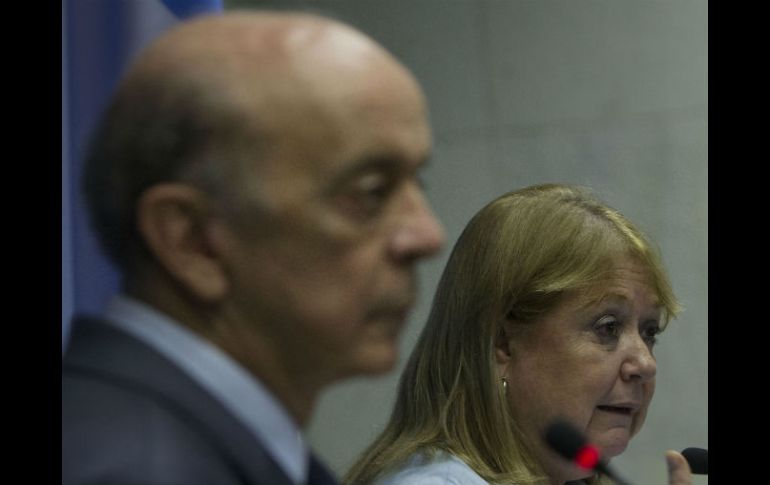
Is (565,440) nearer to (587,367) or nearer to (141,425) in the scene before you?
(141,425)

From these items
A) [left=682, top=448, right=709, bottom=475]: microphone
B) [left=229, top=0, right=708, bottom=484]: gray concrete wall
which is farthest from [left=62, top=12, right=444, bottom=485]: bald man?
[left=682, top=448, right=709, bottom=475]: microphone

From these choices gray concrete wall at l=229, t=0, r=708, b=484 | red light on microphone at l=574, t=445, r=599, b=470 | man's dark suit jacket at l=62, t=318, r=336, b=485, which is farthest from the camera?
gray concrete wall at l=229, t=0, r=708, b=484

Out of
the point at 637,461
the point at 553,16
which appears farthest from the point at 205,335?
the point at 637,461

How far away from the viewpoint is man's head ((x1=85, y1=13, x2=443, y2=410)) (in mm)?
802

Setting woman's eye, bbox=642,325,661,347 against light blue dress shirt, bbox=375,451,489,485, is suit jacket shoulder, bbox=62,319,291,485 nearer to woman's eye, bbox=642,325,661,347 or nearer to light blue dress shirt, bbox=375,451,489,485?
light blue dress shirt, bbox=375,451,489,485

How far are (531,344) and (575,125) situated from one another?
493 millimetres

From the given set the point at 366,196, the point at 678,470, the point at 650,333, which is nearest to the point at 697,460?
the point at 678,470

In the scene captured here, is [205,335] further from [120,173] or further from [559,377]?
[559,377]

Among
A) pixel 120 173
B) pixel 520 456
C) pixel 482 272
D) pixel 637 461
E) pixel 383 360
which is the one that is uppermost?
pixel 120 173

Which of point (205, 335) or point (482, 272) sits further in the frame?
point (482, 272)

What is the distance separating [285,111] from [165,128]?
9 centimetres

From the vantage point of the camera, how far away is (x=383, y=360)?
83 centimetres

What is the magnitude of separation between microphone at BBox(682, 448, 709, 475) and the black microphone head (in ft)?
2.08
